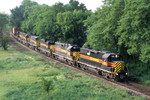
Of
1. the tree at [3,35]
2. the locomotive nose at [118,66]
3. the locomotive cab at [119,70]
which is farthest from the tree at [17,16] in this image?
the locomotive nose at [118,66]

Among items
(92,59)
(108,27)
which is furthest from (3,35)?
(108,27)

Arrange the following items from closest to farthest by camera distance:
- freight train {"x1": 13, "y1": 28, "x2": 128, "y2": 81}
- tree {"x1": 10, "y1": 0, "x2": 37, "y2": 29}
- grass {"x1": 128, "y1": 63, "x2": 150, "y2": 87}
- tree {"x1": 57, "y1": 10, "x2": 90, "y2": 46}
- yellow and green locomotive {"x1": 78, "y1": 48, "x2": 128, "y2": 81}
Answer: yellow and green locomotive {"x1": 78, "y1": 48, "x2": 128, "y2": 81} < freight train {"x1": 13, "y1": 28, "x2": 128, "y2": 81} < grass {"x1": 128, "y1": 63, "x2": 150, "y2": 87} < tree {"x1": 57, "y1": 10, "x2": 90, "y2": 46} < tree {"x1": 10, "y1": 0, "x2": 37, "y2": 29}

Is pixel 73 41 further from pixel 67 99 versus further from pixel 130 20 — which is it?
pixel 67 99

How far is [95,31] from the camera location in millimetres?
22797

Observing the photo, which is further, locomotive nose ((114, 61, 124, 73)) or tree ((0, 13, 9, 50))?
tree ((0, 13, 9, 50))

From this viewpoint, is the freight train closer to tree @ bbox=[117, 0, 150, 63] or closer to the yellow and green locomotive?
the yellow and green locomotive

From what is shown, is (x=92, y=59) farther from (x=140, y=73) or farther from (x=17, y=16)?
(x=17, y=16)

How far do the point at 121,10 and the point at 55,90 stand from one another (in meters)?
12.7

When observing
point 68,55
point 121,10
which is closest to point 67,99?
point 121,10

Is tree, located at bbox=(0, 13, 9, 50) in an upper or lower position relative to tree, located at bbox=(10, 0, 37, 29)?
lower

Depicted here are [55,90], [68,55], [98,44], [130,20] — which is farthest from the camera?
[68,55]

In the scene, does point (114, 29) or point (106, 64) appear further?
point (114, 29)

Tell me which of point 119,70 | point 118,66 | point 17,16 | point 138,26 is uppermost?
point 17,16

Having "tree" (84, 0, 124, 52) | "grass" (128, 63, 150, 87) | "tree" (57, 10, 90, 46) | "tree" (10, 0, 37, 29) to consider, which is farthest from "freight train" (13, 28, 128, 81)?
"tree" (10, 0, 37, 29)
